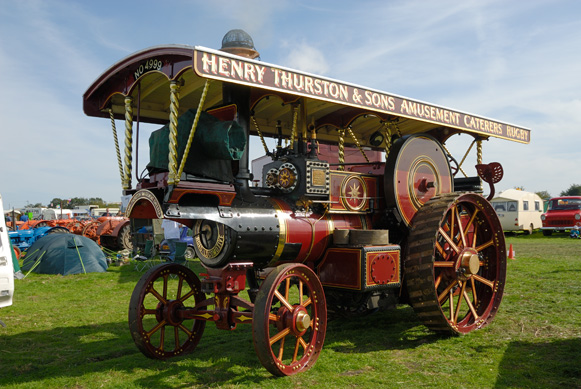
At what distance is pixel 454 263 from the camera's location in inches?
202

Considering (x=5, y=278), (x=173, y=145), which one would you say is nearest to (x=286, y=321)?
(x=173, y=145)

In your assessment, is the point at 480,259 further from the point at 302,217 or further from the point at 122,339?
the point at 122,339

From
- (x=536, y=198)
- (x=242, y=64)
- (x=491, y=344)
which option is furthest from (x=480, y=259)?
(x=536, y=198)

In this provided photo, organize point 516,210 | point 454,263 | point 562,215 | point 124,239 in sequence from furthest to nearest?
point 516,210 < point 562,215 < point 124,239 < point 454,263

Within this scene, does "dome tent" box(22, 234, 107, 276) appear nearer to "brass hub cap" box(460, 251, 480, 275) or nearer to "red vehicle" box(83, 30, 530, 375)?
"red vehicle" box(83, 30, 530, 375)

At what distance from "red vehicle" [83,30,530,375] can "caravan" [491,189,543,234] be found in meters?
18.6

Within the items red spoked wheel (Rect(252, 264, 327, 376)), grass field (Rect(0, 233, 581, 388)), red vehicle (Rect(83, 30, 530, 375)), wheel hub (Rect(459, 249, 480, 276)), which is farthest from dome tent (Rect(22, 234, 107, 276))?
wheel hub (Rect(459, 249, 480, 276))

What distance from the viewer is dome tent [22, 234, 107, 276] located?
11570 millimetres

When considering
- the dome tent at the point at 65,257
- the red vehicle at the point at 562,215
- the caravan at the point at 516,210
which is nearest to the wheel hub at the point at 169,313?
the dome tent at the point at 65,257

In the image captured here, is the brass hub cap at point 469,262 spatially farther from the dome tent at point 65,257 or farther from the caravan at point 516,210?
the caravan at point 516,210

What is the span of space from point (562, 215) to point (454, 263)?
18633mm

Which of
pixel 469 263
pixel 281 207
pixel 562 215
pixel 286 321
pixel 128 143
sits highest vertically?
pixel 128 143

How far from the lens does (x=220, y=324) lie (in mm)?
4199

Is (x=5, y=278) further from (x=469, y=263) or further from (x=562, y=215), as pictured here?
(x=562, y=215)
